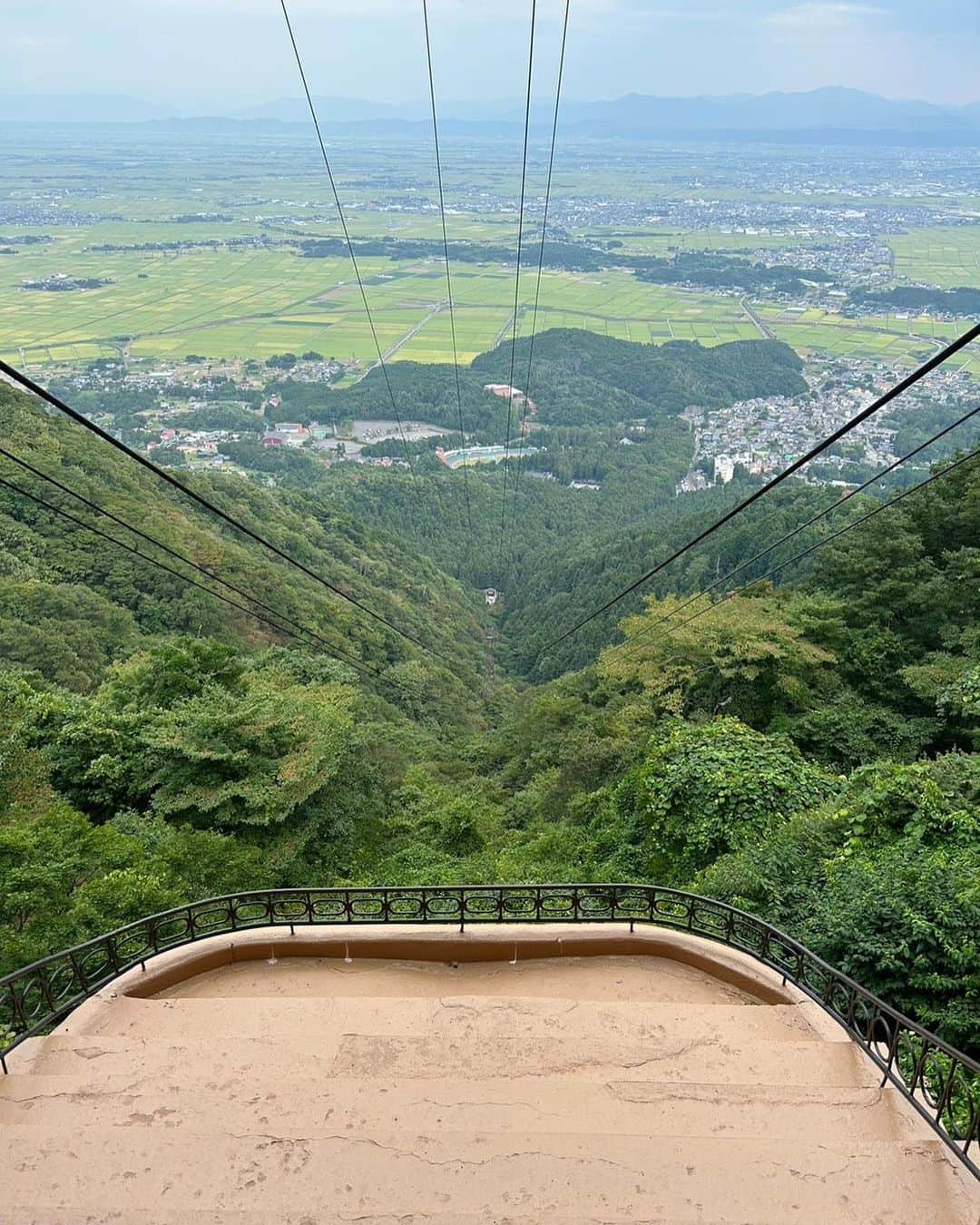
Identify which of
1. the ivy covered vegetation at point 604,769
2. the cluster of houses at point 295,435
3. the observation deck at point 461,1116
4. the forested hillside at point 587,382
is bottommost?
the ivy covered vegetation at point 604,769

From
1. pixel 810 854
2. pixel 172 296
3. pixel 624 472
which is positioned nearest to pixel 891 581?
pixel 810 854

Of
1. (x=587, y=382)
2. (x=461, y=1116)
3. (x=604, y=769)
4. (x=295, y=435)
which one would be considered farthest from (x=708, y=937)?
(x=587, y=382)

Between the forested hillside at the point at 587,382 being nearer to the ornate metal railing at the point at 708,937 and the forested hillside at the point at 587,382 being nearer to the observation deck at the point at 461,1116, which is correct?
the ornate metal railing at the point at 708,937

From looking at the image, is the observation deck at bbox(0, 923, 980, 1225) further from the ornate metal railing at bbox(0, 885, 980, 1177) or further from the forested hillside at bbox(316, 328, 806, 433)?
the forested hillside at bbox(316, 328, 806, 433)

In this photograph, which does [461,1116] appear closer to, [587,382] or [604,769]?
[604,769]

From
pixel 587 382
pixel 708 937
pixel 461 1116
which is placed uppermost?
pixel 587 382

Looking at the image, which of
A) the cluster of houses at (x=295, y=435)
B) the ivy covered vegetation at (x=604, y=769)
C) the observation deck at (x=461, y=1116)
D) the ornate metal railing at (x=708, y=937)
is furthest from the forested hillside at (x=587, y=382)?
the observation deck at (x=461, y=1116)

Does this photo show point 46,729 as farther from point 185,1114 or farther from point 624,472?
point 624,472
